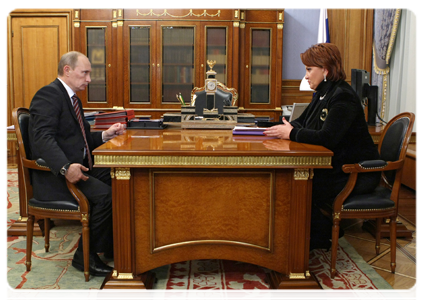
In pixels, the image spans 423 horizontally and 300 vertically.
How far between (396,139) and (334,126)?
1.99 feet

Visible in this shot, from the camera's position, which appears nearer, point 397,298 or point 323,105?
point 397,298

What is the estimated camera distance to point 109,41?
236 inches

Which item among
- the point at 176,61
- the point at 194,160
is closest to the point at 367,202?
the point at 194,160

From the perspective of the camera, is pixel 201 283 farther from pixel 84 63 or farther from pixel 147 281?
pixel 84 63

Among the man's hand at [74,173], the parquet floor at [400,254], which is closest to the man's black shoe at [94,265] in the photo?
the man's hand at [74,173]

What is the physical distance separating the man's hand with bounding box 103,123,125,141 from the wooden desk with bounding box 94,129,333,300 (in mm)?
505

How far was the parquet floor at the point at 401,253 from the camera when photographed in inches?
93.2

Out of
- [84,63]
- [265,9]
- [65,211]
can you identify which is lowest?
[65,211]

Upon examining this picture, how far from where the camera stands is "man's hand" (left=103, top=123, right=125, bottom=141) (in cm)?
274

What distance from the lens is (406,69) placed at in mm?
5098

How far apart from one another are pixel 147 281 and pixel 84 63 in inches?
54.1

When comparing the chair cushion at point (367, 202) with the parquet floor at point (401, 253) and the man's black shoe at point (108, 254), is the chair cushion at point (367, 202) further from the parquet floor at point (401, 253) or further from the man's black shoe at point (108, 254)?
the man's black shoe at point (108, 254)

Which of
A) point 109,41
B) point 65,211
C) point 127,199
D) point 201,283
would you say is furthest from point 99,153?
point 109,41

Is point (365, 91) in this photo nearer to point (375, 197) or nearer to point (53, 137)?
point (375, 197)
